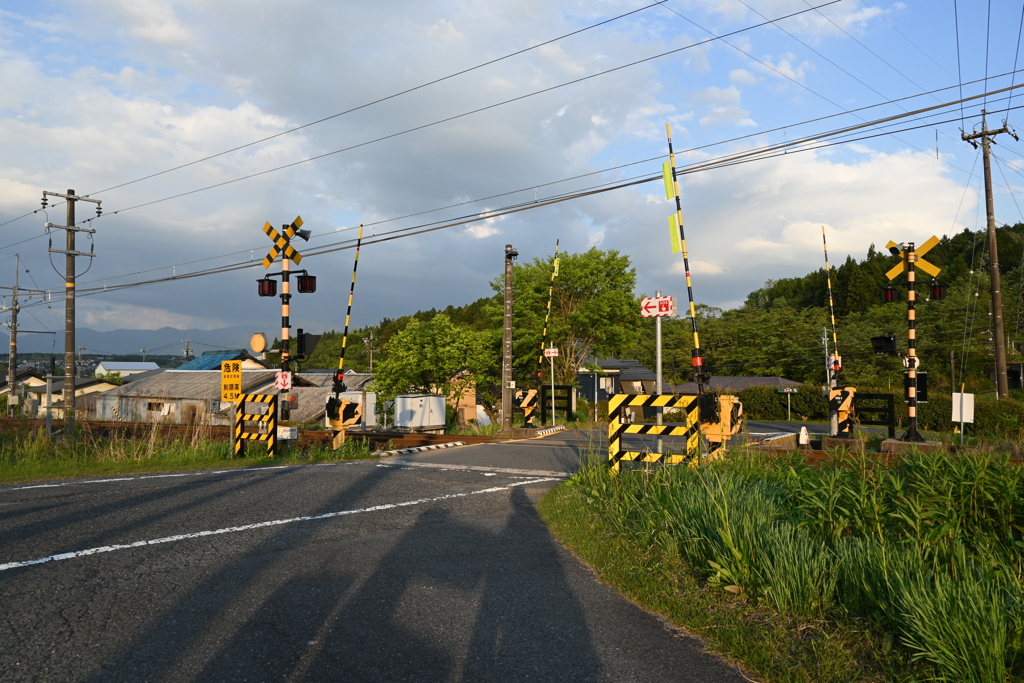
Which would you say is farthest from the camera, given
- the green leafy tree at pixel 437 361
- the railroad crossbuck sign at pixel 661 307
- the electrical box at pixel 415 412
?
the green leafy tree at pixel 437 361

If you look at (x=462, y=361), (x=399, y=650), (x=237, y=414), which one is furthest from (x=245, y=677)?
(x=462, y=361)

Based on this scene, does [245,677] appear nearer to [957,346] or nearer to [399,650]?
[399,650]

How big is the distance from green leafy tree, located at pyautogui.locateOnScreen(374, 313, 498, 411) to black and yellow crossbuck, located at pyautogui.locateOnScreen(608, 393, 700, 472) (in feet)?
80.3

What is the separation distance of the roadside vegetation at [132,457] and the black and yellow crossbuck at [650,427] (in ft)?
23.2

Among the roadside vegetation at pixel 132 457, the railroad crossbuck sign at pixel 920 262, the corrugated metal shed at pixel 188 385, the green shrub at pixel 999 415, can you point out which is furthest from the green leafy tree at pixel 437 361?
the railroad crossbuck sign at pixel 920 262

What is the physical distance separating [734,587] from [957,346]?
209ft

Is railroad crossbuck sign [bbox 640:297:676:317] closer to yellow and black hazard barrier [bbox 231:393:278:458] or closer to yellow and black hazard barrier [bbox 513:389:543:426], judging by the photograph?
yellow and black hazard barrier [bbox 231:393:278:458]

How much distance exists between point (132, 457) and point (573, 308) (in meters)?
25.6

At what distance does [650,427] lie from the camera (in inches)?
330

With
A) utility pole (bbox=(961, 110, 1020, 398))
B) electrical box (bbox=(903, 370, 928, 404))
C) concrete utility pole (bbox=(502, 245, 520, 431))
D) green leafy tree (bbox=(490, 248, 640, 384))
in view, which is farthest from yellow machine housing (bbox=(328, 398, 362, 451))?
utility pole (bbox=(961, 110, 1020, 398))

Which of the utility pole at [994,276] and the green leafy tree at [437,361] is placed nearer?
the utility pole at [994,276]

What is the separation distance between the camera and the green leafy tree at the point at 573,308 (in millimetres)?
34844

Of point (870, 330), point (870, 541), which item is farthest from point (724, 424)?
point (870, 330)

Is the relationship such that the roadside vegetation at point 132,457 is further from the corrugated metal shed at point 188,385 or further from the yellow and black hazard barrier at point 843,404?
the corrugated metal shed at point 188,385
